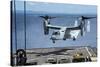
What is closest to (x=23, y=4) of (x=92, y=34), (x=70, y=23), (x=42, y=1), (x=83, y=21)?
(x=42, y=1)

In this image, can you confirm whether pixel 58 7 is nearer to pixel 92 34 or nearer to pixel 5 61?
pixel 92 34

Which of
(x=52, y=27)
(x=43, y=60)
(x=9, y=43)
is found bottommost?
(x=43, y=60)

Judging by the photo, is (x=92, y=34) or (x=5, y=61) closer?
(x=5, y=61)

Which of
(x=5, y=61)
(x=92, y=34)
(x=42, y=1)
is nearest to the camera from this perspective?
(x=5, y=61)

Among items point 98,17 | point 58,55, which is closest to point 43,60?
point 58,55

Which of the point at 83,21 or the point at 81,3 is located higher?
the point at 81,3

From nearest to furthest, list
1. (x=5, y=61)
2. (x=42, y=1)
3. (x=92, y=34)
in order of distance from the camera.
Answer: (x=5, y=61), (x=42, y=1), (x=92, y=34)
